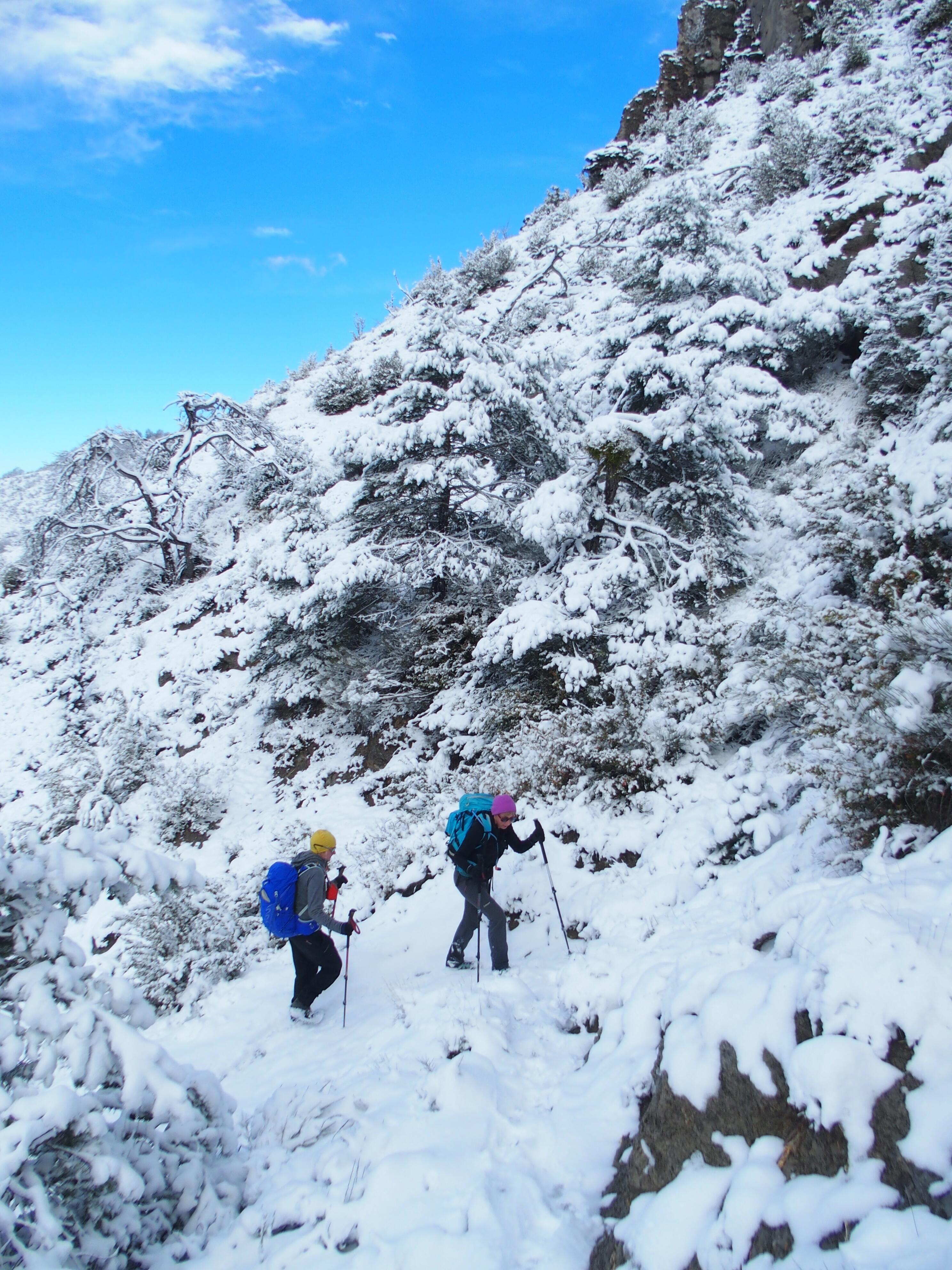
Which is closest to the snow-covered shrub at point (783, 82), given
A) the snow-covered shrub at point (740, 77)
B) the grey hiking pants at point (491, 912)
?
the snow-covered shrub at point (740, 77)

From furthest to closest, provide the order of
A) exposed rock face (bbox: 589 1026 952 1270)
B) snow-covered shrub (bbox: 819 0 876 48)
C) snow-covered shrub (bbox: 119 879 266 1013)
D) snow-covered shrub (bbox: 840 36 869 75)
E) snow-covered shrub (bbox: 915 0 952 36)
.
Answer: snow-covered shrub (bbox: 819 0 876 48) → snow-covered shrub (bbox: 840 36 869 75) → snow-covered shrub (bbox: 915 0 952 36) → snow-covered shrub (bbox: 119 879 266 1013) → exposed rock face (bbox: 589 1026 952 1270)

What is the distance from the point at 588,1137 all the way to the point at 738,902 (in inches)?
79.4

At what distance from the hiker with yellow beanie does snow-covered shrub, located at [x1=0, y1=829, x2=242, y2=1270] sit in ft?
6.09

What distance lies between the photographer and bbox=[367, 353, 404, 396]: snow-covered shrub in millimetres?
12016

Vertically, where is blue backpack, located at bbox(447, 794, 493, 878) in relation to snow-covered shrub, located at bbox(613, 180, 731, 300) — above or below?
below

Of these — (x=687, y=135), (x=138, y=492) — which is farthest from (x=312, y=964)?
(x=687, y=135)

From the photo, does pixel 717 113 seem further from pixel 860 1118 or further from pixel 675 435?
pixel 860 1118

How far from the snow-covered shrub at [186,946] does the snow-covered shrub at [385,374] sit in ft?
29.0

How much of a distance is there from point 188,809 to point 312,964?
23.8ft

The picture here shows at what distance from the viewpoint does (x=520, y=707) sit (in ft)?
26.7

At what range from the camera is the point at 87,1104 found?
8.20 feet

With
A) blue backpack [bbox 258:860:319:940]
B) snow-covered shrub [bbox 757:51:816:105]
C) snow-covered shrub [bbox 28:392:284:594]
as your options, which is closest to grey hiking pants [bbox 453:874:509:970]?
blue backpack [bbox 258:860:319:940]

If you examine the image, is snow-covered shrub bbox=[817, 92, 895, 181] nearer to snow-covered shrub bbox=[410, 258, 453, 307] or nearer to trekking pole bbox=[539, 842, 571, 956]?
snow-covered shrub bbox=[410, 258, 453, 307]

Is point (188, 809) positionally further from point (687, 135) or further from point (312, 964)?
point (687, 135)
